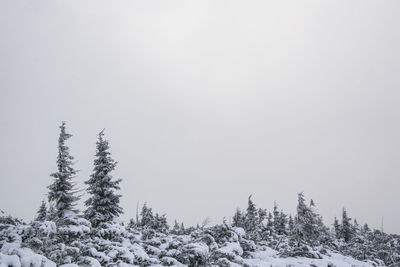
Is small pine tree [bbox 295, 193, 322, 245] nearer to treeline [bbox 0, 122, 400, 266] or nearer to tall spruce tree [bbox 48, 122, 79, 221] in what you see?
treeline [bbox 0, 122, 400, 266]

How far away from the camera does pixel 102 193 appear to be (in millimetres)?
21453

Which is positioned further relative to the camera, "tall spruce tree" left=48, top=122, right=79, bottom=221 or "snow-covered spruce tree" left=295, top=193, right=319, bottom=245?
"snow-covered spruce tree" left=295, top=193, right=319, bottom=245

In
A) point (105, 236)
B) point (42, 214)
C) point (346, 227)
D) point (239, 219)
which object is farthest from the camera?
point (346, 227)

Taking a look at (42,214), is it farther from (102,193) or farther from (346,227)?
(346,227)

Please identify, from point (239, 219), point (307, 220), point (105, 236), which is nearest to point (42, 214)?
point (105, 236)

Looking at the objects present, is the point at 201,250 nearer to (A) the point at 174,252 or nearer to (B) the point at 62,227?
(A) the point at 174,252

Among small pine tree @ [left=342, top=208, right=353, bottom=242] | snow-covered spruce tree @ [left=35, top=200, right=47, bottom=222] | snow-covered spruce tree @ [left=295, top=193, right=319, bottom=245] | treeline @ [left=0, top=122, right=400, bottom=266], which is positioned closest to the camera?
treeline @ [left=0, top=122, right=400, bottom=266]

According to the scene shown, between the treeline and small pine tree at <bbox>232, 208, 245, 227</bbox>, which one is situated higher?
small pine tree at <bbox>232, 208, 245, 227</bbox>

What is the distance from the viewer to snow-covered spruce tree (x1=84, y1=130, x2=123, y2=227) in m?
20.7

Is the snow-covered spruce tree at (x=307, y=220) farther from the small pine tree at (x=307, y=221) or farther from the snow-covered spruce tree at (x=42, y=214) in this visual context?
the snow-covered spruce tree at (x=42, y=214)

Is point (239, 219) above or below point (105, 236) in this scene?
above

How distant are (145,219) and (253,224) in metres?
14.5

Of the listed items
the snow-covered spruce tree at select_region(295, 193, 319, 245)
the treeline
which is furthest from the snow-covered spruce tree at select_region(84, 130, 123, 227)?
the snow-covered spruce tree at select_region(295, 193, 319, 245)

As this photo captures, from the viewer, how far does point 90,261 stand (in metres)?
8.00
